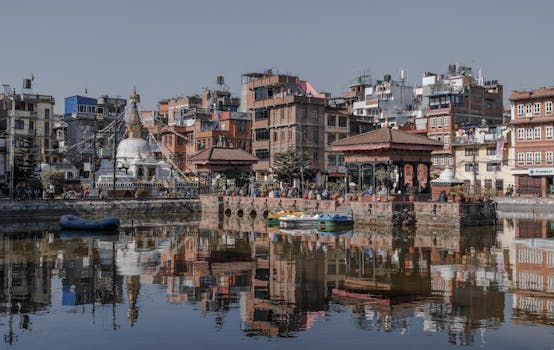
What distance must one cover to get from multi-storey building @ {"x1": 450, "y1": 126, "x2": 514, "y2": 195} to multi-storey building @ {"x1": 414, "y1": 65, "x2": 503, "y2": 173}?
178cm

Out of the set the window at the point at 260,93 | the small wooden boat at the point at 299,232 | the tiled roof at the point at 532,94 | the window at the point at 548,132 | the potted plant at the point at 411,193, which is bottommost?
the small wooden boat at the point at 299,232

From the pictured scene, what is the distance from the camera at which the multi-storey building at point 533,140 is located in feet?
294

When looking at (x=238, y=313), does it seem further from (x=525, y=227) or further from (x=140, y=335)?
(x=525, y=227)

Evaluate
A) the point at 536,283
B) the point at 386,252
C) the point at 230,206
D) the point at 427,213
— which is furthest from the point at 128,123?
the point at 536,283

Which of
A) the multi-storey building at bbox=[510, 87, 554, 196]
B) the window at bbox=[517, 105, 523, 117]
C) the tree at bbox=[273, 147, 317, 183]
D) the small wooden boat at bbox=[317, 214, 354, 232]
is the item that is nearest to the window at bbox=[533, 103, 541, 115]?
the multi-storey building at bbox=[510, 87, 554, 196]

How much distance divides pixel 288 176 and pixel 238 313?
205 ft

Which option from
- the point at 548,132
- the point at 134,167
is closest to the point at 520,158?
the point at 548,132

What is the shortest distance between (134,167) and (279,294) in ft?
219

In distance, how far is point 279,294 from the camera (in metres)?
27.2

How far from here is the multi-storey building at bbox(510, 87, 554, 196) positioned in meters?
89.6

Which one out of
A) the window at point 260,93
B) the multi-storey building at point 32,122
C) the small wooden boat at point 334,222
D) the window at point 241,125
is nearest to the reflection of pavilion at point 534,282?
the small wooden boat at point 334,222

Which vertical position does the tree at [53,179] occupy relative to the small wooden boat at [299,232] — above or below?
above

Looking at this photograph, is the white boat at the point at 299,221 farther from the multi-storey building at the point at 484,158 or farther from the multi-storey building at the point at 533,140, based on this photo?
the multi-storey building at the point at 533,140

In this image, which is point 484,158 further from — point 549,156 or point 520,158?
point 549,156
